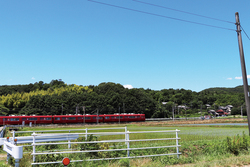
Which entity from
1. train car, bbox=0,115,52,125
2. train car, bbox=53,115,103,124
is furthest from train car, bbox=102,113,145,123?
train car, bbox=0,115,52,125

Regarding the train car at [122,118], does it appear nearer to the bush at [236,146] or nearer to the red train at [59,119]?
the red train at [59,119]

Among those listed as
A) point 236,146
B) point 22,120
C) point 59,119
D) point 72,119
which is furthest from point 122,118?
point 236,146

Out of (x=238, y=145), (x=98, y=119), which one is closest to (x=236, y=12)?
(x=238, y=145)

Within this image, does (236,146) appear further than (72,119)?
No

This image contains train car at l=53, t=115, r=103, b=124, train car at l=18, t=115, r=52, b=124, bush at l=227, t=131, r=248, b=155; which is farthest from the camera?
train car at l=53, t=115, r=103, b=124

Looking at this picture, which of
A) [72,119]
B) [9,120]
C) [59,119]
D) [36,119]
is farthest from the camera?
[72,119]

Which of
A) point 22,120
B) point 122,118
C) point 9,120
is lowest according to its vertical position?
point 122,118

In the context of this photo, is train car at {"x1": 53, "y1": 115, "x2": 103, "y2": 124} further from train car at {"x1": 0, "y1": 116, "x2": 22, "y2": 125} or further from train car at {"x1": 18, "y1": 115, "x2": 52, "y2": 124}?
train car at {"x1": 0, "y1": 116, "x2": 22, "y2": 125}

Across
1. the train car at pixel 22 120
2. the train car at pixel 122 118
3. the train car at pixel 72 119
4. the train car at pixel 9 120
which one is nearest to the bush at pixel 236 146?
the train car at pixel 122 118

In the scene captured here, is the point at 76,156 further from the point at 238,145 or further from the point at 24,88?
the point at 24,88

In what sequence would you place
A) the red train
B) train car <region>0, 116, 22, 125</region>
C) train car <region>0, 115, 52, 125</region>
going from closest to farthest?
train car <region>0, 116, 22, 125</region>, train car <region>0, 115, 52, 125</region>, the red train

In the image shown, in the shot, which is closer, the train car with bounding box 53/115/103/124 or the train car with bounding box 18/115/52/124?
the train car with bounding box 18/115/52/124

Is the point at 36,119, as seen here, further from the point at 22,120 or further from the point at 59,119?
the point at 59,119

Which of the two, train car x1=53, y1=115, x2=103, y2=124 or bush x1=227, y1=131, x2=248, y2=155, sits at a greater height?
bush x1=227, y1=131, x2=248, y2=155
